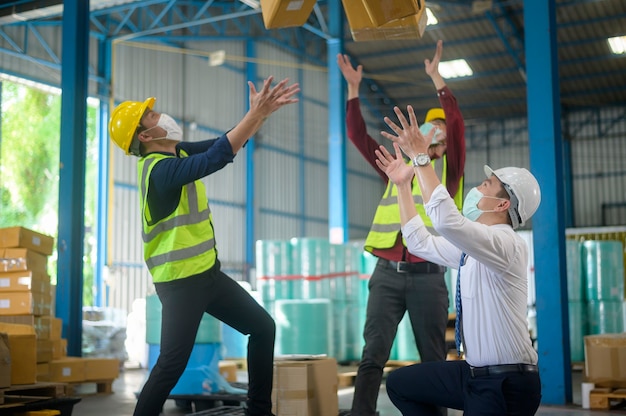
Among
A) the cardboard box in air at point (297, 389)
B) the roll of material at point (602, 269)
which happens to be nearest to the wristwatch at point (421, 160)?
the cardboard box in air at point (297, 389)

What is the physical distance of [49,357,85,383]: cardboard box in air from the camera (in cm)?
753

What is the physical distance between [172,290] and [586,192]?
2546 centimetres

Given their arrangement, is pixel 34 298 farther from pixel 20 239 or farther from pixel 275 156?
pixel 275 156

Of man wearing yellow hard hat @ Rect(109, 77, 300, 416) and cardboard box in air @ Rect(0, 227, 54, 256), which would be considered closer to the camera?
man wearing yellow hard hat @ Rect(109, 77, 300, 416)

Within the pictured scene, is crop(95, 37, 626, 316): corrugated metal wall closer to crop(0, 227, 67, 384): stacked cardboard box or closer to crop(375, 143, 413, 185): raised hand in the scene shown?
crop(0, 227, 67, 384): stacked cardboard box

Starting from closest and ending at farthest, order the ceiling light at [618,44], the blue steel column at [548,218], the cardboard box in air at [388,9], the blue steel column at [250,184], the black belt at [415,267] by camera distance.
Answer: the cardboard box in air at [388,9] → the black belt at [415,267] → the blue steel column at [548,218] → the ceiling light at [618,44] → the blue steel column at [250,184]

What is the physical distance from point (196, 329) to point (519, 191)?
181 centimetres

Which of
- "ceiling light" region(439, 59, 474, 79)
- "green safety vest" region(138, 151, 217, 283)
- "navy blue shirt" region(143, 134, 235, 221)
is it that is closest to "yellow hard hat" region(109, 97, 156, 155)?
"green safety vest" region(138, 151, 217, 283)

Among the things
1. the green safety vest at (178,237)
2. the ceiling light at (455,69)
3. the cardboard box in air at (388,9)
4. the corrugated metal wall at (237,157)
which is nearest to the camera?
the cardboard box in air at (388,9)

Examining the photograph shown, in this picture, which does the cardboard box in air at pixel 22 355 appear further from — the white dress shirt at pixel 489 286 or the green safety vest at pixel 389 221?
the white dress shirt at pixel 489 286

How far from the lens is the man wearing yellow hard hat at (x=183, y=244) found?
13.0ft

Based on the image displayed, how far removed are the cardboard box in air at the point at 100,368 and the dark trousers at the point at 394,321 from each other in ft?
13.7

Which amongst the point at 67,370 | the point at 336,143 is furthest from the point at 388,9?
the point at 336,143

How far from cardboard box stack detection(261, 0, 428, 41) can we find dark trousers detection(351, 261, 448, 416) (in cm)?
133
